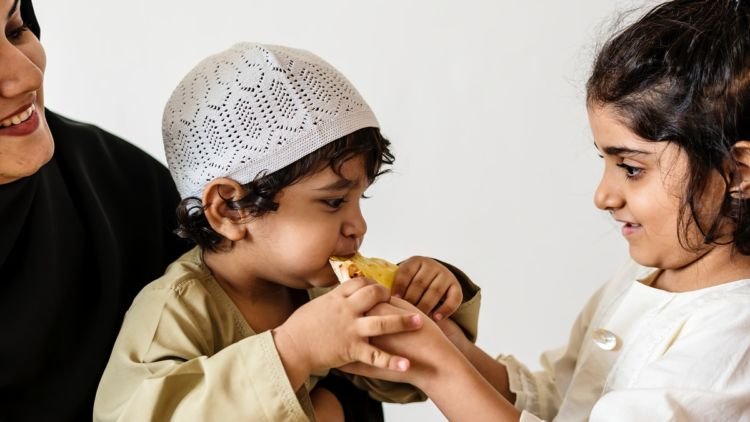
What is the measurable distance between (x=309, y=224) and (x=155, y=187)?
0.30 metres

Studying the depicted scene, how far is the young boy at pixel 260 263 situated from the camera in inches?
44.6

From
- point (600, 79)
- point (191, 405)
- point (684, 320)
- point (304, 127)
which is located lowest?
point (191, 405)

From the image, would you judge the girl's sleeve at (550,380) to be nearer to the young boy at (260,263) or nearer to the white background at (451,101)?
the young boy at (260,263)

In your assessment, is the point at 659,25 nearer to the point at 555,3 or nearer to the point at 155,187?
the point at 155,187

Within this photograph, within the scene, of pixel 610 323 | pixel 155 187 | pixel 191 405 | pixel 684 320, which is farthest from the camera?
pixel 155 187

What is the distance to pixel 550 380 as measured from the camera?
1.56m

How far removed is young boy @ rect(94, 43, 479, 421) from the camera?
113cm

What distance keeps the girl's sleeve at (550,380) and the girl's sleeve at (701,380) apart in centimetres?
31

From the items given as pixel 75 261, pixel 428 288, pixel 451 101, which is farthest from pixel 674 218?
pixel 451 101

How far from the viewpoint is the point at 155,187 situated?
1.47 meters

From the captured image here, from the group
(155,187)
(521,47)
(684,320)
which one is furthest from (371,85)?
(684,320)

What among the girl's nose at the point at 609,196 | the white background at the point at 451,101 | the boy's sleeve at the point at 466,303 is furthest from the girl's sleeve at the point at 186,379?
the white background at the point at 451,101

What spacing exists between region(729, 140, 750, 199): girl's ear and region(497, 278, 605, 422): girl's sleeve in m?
0.36

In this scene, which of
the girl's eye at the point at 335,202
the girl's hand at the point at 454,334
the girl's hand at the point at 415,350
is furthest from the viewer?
the girl's hand at the point at 454,334
